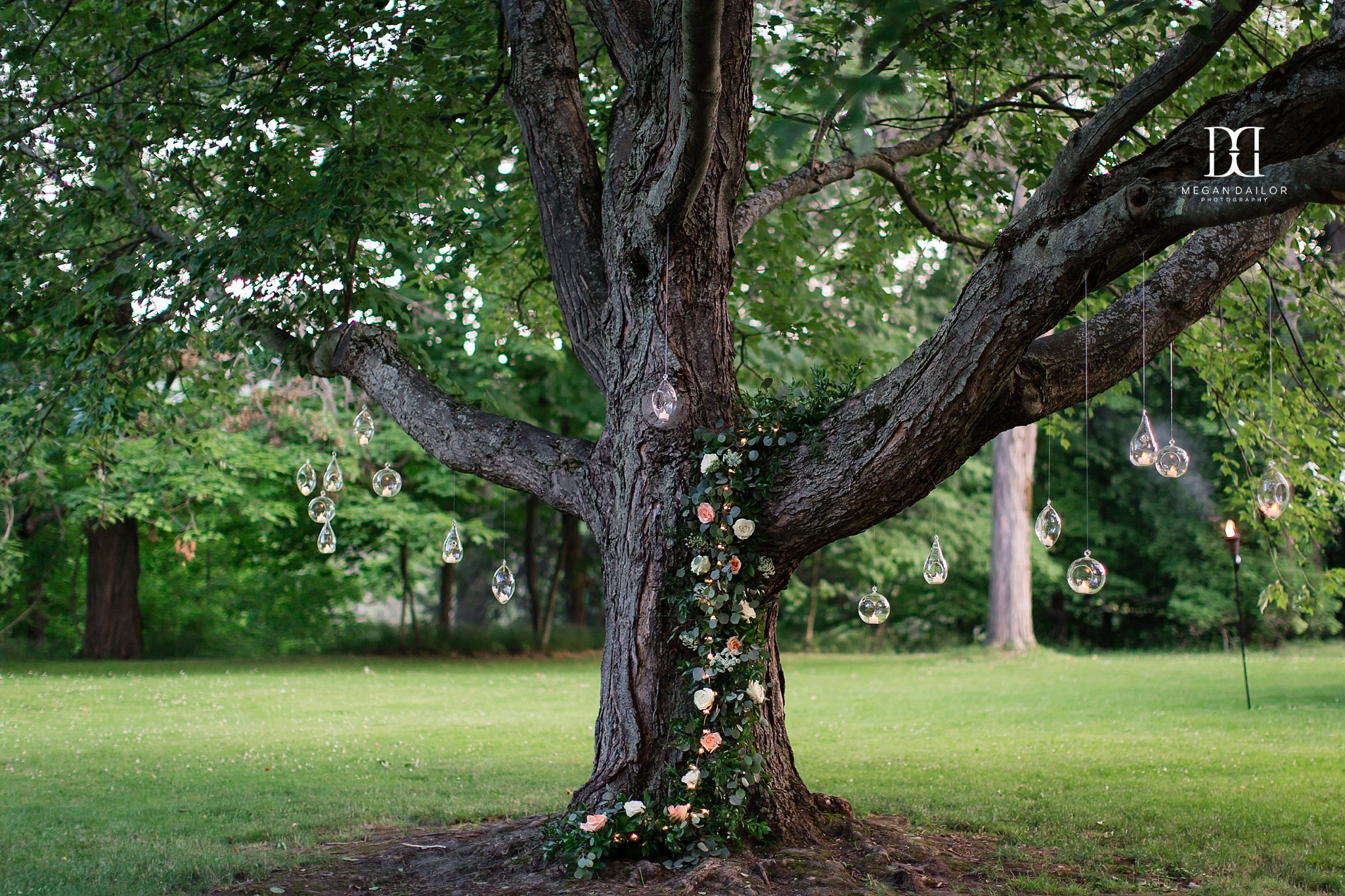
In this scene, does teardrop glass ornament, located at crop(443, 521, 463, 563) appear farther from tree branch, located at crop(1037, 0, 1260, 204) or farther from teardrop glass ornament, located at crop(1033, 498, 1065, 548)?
tree branch, located at crop(1037, 0, 1260, 204)

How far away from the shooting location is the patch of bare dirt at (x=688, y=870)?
477cm

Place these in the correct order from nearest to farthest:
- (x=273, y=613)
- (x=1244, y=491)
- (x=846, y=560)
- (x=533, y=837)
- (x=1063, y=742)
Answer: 1. (x=533, y=837)
2. (x=1244, y=491)
3. (x=1063, y=742)
4. (x=846, y=560)
5. (x=273, y=613)

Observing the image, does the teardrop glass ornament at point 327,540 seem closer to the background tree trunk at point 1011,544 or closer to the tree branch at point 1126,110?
the tree branch at point 1126,110

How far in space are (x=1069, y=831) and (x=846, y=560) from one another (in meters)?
18.0

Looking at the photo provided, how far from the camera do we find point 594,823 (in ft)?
16.1

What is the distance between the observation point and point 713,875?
474 cm

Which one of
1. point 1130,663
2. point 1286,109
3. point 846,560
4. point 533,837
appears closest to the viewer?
point 1286,109

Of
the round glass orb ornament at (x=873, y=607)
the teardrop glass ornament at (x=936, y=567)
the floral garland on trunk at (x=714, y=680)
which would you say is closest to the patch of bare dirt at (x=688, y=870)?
the floral garland on trunk at (x=714, y=680)

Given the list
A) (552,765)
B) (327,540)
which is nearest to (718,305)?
(327,540)

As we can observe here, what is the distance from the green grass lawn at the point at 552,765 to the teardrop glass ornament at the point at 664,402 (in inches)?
107

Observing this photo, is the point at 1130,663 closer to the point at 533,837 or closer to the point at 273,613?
the point at 533,837

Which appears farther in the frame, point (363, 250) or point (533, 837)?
point (363, 250)

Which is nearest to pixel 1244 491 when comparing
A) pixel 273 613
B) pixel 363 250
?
pixel 363 250

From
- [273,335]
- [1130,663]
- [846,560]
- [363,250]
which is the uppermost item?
[363,250]
